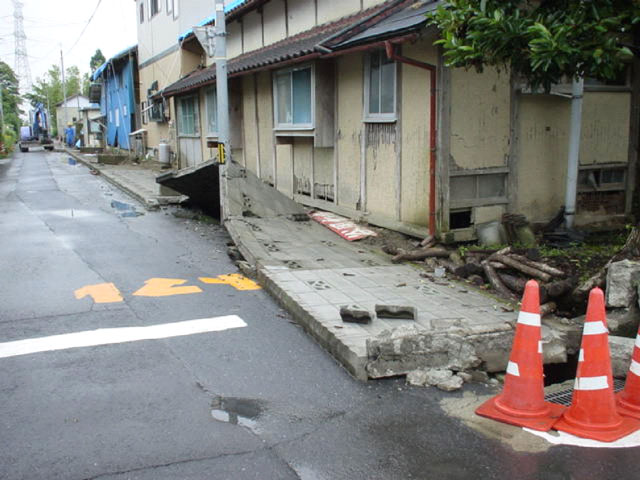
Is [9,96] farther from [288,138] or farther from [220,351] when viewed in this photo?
[220,351]

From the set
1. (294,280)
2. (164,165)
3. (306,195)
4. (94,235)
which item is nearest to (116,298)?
(294,280)

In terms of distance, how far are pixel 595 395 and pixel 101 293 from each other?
18.5ft

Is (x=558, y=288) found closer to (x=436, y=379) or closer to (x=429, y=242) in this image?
(x=436, y=379)

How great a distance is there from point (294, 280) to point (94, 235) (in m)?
5.44

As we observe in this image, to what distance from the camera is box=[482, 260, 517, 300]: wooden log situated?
6.82m

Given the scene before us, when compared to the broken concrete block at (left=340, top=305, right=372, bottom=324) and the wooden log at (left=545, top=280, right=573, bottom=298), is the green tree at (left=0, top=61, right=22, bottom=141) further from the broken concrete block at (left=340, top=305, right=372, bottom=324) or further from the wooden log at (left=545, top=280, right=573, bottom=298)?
the wooden log at (left=545, top=280, right=573, bottom=298)

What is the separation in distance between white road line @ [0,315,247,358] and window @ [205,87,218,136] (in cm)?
1291

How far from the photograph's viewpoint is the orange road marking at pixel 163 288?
7.27m

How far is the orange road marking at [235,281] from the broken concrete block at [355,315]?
2.17m

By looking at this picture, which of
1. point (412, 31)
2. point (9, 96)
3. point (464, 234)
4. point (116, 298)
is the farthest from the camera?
point (9, 96)

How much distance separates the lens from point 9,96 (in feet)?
238

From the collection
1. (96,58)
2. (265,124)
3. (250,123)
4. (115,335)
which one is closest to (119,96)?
(250,123)

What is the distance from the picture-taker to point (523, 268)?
6.97m

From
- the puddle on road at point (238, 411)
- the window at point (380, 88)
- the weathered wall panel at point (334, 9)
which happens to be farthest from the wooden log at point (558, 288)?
Answer: the weathered wall panel at point (334, 9)
